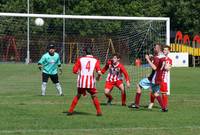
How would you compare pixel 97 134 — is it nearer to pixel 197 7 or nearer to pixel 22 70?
pixel 22 70

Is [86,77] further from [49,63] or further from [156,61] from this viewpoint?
[49,63]

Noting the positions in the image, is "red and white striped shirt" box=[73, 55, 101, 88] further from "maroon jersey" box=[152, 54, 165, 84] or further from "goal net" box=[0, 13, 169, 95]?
"goal net" box=[0, 13, 169, 95]

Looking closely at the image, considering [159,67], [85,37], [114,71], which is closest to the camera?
[159,67]

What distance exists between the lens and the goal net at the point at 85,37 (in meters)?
24.6

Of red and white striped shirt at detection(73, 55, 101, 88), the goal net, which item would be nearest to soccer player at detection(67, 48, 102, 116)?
red and white striped shirt at detection(73, 55, 101, 88)

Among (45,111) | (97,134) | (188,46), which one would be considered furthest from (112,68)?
(188,46)

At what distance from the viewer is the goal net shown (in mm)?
24609

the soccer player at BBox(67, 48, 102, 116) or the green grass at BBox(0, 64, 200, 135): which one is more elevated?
the soccer player at BBox(67, 48, 102, 116)

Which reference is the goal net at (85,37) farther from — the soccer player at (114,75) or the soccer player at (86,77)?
the soccer player at (86,77)

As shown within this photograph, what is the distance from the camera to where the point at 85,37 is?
30359mm

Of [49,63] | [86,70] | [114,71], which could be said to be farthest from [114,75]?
[49,63]

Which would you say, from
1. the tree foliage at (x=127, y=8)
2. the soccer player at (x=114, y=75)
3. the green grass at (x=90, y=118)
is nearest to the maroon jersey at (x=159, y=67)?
the green grass at (x=90, y=118)

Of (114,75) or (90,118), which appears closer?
(90,118)

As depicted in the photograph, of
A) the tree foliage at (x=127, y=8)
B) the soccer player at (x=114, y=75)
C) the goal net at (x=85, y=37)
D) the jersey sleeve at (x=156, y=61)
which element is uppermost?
the tree foliage at (x=127, y=8)
